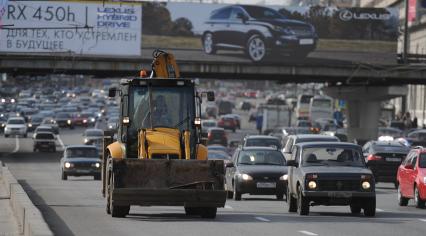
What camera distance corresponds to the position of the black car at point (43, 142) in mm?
83188

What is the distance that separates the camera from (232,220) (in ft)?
81.3

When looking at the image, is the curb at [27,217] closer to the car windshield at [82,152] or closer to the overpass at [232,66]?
the car windshield at [82,152]

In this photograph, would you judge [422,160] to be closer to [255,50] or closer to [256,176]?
[256,176]

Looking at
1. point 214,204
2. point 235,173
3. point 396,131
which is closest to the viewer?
point 214,204

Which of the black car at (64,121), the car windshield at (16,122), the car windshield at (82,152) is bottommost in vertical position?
the black car at (64,121)

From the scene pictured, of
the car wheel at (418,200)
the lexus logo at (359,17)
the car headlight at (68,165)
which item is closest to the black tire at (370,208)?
the car wheel at (418,200)

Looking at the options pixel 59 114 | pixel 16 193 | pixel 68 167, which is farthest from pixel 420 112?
pixel 16 193

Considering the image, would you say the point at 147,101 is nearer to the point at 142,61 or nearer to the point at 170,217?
the point at 170,217

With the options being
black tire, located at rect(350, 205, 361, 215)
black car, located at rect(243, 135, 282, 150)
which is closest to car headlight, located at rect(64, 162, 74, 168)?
black car, located at rect(243, 135, 282, 150)

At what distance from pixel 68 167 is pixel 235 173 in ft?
55.5

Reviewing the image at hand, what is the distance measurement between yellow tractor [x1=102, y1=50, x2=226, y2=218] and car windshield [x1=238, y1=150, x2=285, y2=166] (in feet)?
32.7

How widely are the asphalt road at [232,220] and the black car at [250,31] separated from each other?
1553 inches

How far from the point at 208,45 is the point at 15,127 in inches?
1062

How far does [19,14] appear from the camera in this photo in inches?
2832
